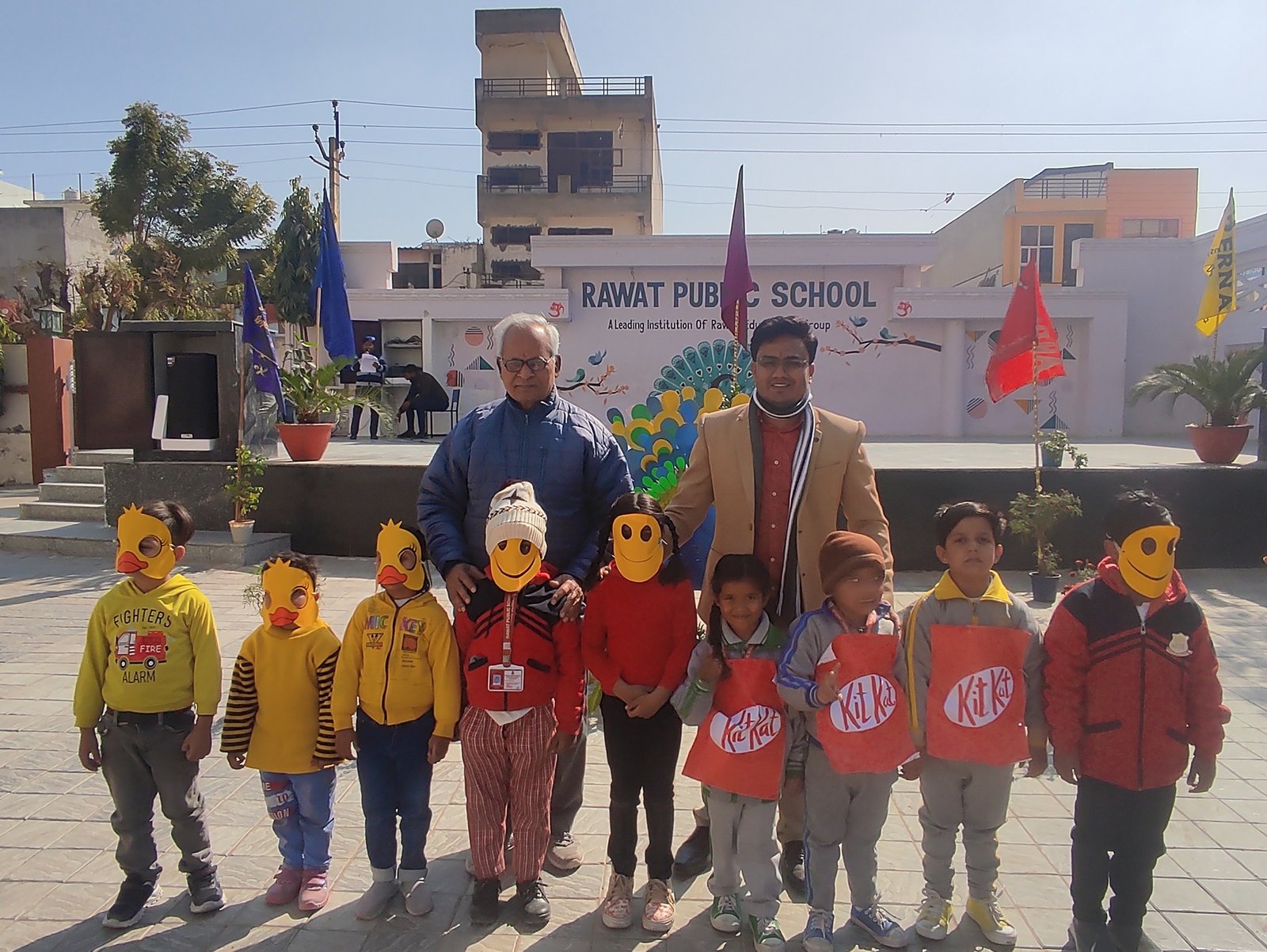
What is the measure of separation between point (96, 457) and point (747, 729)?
34.2 feet

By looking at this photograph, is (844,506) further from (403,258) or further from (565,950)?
(403,258)

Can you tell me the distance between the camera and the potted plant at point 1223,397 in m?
8.59

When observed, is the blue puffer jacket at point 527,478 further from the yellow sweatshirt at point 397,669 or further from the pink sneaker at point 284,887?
the pink sneaker at point 284,887

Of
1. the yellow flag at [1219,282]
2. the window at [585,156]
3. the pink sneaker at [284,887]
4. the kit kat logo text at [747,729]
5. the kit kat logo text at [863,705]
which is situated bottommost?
the pink sneaker at [284,887]

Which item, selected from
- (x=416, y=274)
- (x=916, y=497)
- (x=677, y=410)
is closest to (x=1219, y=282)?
(x=916, y=497)

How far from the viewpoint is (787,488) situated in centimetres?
288

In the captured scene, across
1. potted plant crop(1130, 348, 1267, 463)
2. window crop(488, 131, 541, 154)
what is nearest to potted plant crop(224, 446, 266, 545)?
potted plant crop(1130, 348, 1267, 463)

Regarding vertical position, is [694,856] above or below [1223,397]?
below

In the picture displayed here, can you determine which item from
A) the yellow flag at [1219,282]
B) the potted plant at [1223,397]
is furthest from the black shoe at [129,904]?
the yellow flag at [1219,282]

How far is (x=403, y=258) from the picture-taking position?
35.8 m

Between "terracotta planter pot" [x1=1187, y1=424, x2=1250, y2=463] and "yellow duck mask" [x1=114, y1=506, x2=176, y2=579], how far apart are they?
363 inches

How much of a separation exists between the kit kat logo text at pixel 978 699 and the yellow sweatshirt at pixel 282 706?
6.27ft

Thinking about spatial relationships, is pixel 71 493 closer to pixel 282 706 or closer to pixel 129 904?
pixel 129 904

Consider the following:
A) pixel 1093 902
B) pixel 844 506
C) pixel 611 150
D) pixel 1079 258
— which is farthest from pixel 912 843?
pixel 611 150
